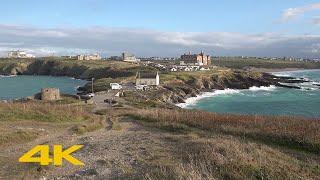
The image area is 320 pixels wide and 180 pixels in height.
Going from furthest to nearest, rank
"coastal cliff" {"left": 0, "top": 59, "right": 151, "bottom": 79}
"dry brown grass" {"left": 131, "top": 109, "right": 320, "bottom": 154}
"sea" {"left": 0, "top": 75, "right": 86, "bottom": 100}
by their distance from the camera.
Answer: "coastal cliff" {"left": 0, "top": 59, "right": 151, "bottom": 79}, "sea" {"left": 0, "top": 75, "right": 86, "bottom": 100}, "dry brown grass" {"left": 131, "top": 109, "right": 320, "bottom": 154}

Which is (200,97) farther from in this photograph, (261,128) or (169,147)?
(169,147)

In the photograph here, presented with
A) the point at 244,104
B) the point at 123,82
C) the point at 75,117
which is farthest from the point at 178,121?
the point at 123,82

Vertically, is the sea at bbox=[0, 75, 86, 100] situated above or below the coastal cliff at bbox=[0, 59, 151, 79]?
below

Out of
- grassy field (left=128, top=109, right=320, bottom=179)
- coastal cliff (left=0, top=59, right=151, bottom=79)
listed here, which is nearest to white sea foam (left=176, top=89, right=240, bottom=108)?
grassy field (left=128, top=109, right=320, bottom=179)

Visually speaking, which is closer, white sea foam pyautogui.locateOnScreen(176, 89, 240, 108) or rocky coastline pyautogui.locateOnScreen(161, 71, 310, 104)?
white sea foam pyautogui.locateOnScreen(176, 89, 240, 108)

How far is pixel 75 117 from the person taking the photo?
29.1m

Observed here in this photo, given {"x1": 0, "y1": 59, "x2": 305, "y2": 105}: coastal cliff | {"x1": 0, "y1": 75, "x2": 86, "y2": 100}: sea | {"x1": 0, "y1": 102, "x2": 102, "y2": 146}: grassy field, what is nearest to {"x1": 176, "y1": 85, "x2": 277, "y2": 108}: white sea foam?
{"x1": 0, "y1": 59, "x2": 305, "y2": 105}: coastal cliff

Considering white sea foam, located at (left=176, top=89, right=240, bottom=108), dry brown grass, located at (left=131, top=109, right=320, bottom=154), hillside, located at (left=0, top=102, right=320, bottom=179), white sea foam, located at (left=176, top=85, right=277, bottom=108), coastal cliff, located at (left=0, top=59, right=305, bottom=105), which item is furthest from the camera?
coastal cliff, located at (left=0, top=59, right=305, bottom=105)

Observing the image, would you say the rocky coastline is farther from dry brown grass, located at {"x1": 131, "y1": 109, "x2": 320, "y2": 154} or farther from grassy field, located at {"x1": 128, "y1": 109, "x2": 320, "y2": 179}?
grassy field, located at {"x1": 128, "y1": 109, "x2": 320, "y2": 179}

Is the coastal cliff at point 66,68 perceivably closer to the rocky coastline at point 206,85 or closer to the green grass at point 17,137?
the rocky coastline at point 206,85

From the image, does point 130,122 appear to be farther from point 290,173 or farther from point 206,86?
point 206,86

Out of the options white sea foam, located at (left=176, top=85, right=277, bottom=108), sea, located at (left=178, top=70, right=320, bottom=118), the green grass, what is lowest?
sea, located at (left=178, top=70, right=320, bottom=118)

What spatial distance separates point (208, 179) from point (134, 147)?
27.0 feet

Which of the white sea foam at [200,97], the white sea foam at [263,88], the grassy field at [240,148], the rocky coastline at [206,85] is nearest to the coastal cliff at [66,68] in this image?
the rocky coastline at [206,85]
